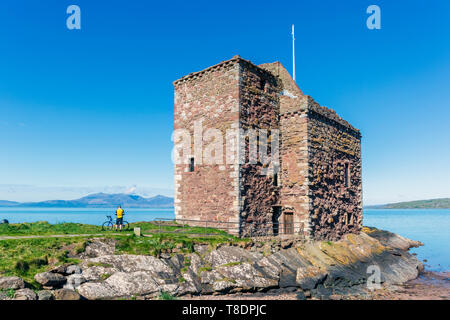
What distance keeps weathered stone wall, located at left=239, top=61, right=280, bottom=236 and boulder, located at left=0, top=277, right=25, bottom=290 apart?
493 inches

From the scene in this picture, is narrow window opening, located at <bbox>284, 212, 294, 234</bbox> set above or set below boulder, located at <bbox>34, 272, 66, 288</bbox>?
above

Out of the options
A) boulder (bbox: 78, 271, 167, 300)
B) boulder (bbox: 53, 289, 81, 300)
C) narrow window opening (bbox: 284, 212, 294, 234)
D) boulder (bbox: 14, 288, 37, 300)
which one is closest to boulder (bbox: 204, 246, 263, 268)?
boulder (bbox: 78, 271, 167, 300)

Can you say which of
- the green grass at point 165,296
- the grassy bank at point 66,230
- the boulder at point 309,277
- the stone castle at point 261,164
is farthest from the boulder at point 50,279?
the boulder at point 309,277

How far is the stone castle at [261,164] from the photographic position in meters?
21.6

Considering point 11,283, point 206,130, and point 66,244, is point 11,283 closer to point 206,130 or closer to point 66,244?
point 66,244

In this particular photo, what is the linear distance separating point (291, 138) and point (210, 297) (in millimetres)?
13054

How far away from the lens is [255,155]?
73.1ft

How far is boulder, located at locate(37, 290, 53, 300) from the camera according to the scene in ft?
36.6

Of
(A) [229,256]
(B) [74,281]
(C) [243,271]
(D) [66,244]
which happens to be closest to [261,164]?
(A) [229,256]

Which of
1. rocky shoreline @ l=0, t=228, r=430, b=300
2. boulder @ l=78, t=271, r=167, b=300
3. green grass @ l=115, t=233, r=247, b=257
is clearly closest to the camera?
boulder @ l=78, t=271, r=167, b=300

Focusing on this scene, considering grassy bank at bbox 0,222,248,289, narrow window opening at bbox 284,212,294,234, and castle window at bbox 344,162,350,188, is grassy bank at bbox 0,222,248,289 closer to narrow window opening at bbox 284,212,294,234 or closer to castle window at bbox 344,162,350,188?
narrow window opening at bbox 284,212,294,234

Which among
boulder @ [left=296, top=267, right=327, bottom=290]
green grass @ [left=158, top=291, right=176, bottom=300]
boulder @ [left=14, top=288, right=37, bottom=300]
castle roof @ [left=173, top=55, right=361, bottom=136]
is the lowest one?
boulder @ [left=296, top=267, right=327, bottom=290]

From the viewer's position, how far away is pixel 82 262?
558 inches
